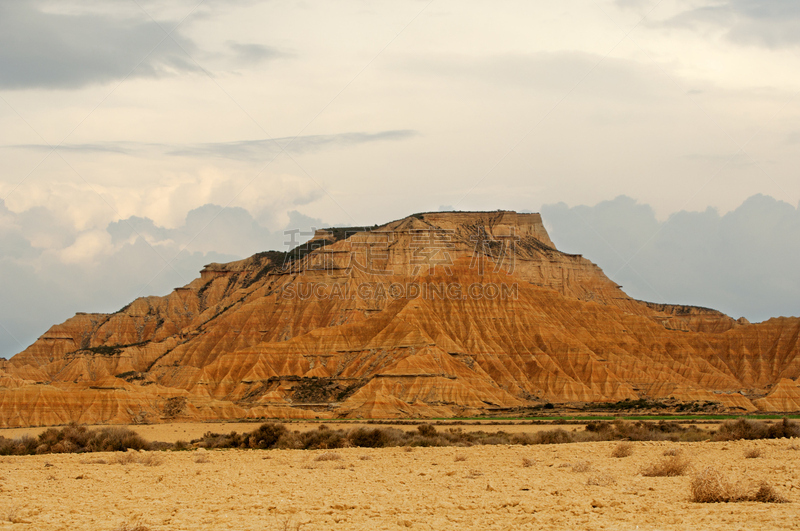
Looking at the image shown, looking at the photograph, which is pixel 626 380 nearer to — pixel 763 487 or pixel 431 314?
pixel 431 314

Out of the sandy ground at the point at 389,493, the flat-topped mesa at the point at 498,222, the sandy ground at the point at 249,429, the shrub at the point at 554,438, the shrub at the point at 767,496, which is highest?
the flat-topped mesa at the point at 498,222

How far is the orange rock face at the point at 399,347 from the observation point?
89250 mm

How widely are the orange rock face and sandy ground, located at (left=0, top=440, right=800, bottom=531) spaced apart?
55.4 metres

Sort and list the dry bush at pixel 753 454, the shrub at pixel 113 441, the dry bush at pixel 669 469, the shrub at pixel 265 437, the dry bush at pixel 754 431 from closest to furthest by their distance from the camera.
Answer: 1. the dry bush at pixel 669 469
2. the dry bush at pixel 753 454
3. the dry bush at pixel 754 431
4. the shrub at pixel 113 441
5. the shrub at pixel 265 437

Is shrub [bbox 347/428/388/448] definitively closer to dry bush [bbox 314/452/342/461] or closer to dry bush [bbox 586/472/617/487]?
dry bush [bbox 314/452/342/461]

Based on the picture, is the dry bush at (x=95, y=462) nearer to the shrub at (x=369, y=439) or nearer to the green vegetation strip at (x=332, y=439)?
the green vegetation strip at (x=332, y=439)

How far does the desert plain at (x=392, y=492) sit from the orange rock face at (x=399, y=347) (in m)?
55.1

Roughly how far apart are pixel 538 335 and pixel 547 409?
89.1 ft

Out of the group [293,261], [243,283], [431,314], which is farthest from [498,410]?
[243,283]

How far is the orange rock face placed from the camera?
89.2 meters

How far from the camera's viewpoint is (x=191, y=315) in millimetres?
182500

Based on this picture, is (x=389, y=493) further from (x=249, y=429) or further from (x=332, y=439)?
(x=249, y=429)

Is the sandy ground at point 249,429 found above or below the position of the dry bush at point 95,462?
below

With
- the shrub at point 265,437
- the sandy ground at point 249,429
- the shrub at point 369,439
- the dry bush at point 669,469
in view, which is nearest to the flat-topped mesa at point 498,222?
the sandy ground at point 249,429
